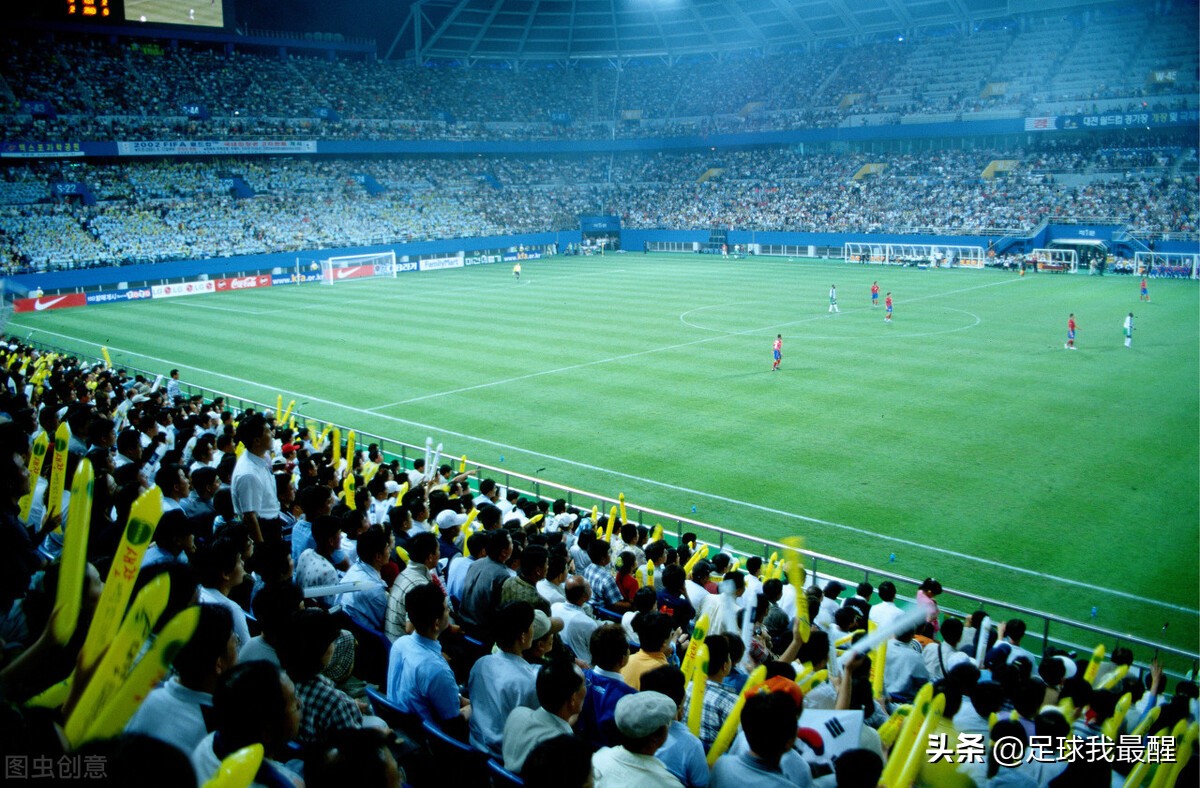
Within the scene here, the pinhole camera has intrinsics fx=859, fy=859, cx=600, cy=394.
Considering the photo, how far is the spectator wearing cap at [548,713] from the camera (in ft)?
14.8

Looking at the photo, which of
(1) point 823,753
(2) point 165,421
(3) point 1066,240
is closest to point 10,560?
(1) point 823,753

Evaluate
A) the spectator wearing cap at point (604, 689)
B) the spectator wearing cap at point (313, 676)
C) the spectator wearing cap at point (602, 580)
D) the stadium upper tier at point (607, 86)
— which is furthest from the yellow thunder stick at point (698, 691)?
the stadium upper tier at point (607, 86)

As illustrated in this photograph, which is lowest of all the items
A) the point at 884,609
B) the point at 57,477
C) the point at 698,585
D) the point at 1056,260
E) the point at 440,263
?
the point at 884,609

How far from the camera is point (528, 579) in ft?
24.0

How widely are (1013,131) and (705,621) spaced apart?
68.5 m

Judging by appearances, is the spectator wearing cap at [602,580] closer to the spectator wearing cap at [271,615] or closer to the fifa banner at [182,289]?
the spectator wearing cap at [271,615]

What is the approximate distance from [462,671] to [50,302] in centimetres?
4767

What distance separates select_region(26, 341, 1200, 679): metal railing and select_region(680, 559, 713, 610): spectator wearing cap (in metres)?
1.05

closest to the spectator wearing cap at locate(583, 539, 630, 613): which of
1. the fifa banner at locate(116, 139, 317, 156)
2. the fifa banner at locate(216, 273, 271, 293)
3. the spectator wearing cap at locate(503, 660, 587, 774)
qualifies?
the spectator wearing cap at locate(503, 660, 587, 774)

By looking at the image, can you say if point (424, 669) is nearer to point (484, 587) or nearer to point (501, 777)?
point (501, 777)

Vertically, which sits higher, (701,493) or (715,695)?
(715,695)

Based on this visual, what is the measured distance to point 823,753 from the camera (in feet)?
15.9

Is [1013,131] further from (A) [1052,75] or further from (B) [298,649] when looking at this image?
(B) [298,649]

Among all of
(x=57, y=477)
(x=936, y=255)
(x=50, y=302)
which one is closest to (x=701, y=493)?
(x=57, y=477)
